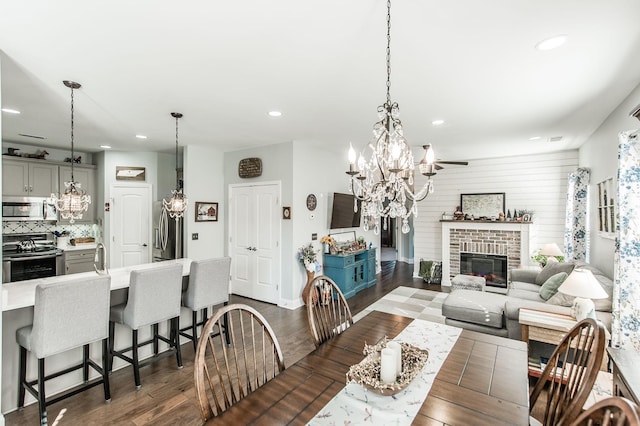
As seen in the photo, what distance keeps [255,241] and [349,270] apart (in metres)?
1.73

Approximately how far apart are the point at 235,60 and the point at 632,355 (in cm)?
314

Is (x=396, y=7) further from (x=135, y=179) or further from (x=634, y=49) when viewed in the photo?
(x=135, y=179)

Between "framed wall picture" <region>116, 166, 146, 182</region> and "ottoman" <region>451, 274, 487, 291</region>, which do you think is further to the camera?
"framed wall picture" <region>116, 166, 146, 182</region>

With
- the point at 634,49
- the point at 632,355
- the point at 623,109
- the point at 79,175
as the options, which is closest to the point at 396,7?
the point at 634,49

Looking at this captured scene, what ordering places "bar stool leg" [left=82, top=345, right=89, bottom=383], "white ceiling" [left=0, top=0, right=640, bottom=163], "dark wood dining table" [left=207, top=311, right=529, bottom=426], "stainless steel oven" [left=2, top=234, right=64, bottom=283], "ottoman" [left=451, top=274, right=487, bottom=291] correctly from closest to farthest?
"dark wood dining table" [left=207, top=311, right=529, bottom=426], "white ceiling" [left=0, top=0, right=640, bottom=163], "bar stool leg" [left=82, top=345, right=89, bottom=383], "stainless steel oven" [left=2, top=234, right=64, bottom=283], "ottoman" [left=451, top=274, right=487, bottom=291]

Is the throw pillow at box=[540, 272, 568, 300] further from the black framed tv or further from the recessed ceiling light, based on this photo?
the black framed tv

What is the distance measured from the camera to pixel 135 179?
5.66 metres

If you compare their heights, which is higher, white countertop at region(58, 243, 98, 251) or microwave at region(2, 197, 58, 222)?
microwave at region(2, 197, 58, 222)


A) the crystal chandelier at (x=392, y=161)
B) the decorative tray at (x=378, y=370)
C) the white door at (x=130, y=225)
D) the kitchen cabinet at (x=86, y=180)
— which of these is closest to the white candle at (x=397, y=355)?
the decorative tray at (x=378, y=370)

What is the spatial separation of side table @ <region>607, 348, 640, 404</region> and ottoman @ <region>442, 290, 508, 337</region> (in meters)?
1.47

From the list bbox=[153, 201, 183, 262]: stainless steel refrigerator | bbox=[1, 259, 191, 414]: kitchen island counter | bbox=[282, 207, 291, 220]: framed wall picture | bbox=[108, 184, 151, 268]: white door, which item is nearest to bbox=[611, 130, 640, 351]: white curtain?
bbox=[282, 207, 291, 220]: framed wall picture

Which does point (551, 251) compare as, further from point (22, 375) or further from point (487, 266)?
point (22, 375)

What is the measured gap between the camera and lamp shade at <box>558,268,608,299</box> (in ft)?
7.99

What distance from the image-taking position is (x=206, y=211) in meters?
5.33
